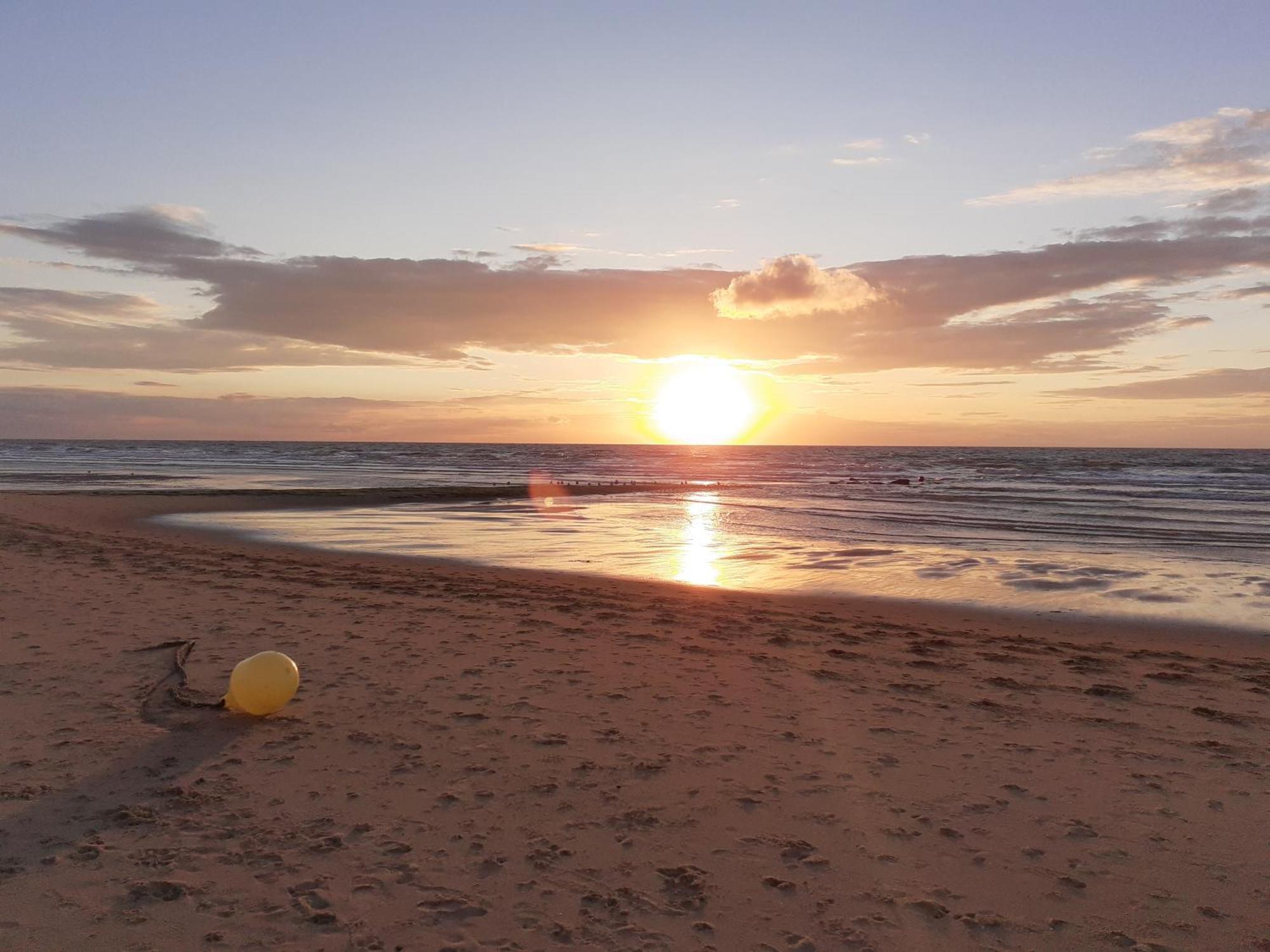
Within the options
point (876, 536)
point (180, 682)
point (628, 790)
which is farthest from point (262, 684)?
point (876, 536)

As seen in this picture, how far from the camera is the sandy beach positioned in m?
4.12

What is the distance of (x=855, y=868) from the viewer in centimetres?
463

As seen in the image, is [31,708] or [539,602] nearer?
[31,708]

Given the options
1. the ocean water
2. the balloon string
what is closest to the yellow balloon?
the balloon string

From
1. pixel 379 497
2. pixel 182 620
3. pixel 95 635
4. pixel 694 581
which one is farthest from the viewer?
pixel 379 497

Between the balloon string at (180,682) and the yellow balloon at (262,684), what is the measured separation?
300 millimetres

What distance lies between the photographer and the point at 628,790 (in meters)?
5.55

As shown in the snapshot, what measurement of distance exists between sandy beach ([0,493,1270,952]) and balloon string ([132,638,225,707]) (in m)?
0.11

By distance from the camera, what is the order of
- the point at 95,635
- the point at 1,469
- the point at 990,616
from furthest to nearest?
1. the point at 1,469
2. the point at 990,616
3. the point at 95,635

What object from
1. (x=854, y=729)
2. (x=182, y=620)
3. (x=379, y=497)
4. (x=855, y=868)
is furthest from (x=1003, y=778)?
(x=379, y=497)

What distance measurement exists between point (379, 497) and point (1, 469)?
36.8 m

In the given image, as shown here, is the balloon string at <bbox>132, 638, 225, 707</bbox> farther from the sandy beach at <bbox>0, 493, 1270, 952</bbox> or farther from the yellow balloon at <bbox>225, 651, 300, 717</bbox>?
the yellow balloon at <bbox>225, 651, 300, 717</bbox>

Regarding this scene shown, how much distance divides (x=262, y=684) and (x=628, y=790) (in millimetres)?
2997

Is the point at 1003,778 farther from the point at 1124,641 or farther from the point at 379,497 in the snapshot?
the point at 379,497
